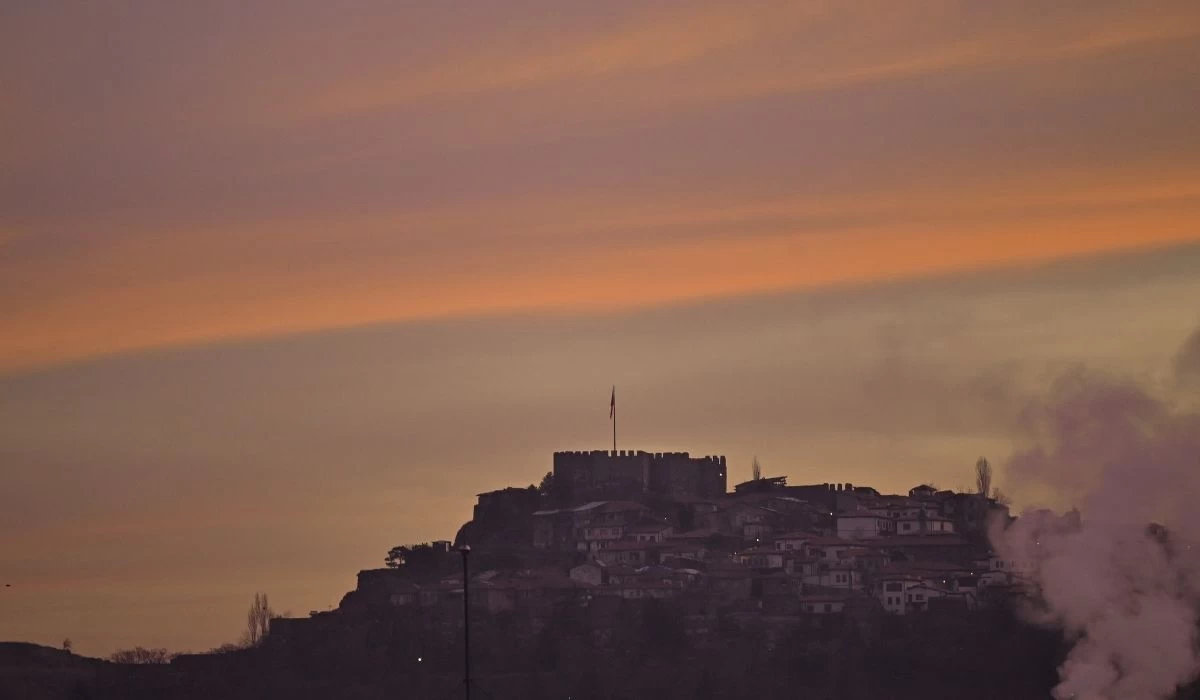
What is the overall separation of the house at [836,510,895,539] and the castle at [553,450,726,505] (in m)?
15.0

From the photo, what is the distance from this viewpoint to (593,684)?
14100cm

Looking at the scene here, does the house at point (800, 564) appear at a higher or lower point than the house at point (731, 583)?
higher

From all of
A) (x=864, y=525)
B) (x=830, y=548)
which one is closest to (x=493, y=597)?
(x=830, y=548)

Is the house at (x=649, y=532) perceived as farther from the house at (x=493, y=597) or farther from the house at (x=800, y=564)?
the house at (x=493, y=597)

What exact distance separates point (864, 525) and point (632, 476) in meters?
20.1

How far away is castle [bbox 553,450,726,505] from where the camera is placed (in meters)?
181

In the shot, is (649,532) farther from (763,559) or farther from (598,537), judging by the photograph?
(763,559)

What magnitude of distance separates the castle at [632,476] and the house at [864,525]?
15.0 m

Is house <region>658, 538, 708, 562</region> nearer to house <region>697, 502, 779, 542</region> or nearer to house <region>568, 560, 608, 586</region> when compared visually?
house <region>697, 502, 779, 542</region>

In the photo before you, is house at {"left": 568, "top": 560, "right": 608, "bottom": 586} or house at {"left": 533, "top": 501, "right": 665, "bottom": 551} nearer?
house at {"left": 568, "top": 560, "right": 608, "bottom": 586}

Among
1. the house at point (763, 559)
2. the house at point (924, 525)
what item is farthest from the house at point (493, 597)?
the house at point (924, 525)

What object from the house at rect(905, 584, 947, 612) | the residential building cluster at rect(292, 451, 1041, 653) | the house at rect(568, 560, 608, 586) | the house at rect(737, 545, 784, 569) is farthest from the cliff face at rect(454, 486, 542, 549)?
the house at rect(905, 584, 947, 612)

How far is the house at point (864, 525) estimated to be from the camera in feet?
553

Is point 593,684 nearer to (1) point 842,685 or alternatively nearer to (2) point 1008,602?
(1) point 842,685
